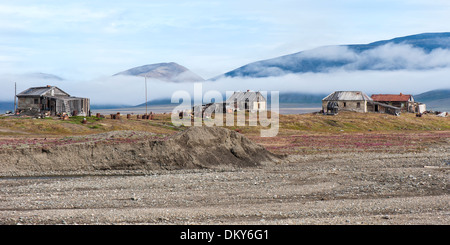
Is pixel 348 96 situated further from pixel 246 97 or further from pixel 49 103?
pixel 49 103

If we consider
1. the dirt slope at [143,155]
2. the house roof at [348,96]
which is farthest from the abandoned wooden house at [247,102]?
the dirt slope at [143,155]

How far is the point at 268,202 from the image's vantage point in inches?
883

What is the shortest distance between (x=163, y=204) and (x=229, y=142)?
60.0ft

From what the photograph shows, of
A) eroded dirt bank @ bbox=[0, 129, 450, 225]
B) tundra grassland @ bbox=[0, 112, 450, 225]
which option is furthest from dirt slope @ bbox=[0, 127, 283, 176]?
tundra grassland @ bbox=[0, 112, 450, 225]

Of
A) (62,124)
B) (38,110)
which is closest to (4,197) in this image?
(62,124)

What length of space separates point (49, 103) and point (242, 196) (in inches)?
2963

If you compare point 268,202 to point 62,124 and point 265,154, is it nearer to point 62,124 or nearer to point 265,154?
point 265,154

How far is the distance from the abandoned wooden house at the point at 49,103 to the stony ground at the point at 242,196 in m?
58.5

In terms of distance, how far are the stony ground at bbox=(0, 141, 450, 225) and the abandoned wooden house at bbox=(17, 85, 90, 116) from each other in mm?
58528

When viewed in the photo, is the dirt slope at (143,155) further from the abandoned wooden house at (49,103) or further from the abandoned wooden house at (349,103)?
the abandoned wooden house at (349,103)

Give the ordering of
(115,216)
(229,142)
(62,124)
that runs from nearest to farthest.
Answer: (115,216), (229,142), (62,124)

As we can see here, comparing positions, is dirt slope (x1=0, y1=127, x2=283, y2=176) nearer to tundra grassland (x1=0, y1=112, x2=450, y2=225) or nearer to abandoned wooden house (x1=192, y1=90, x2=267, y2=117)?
tundra grassland (x1=0, y1=112, x2=450, y2=225)

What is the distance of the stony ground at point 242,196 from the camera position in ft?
61.1
